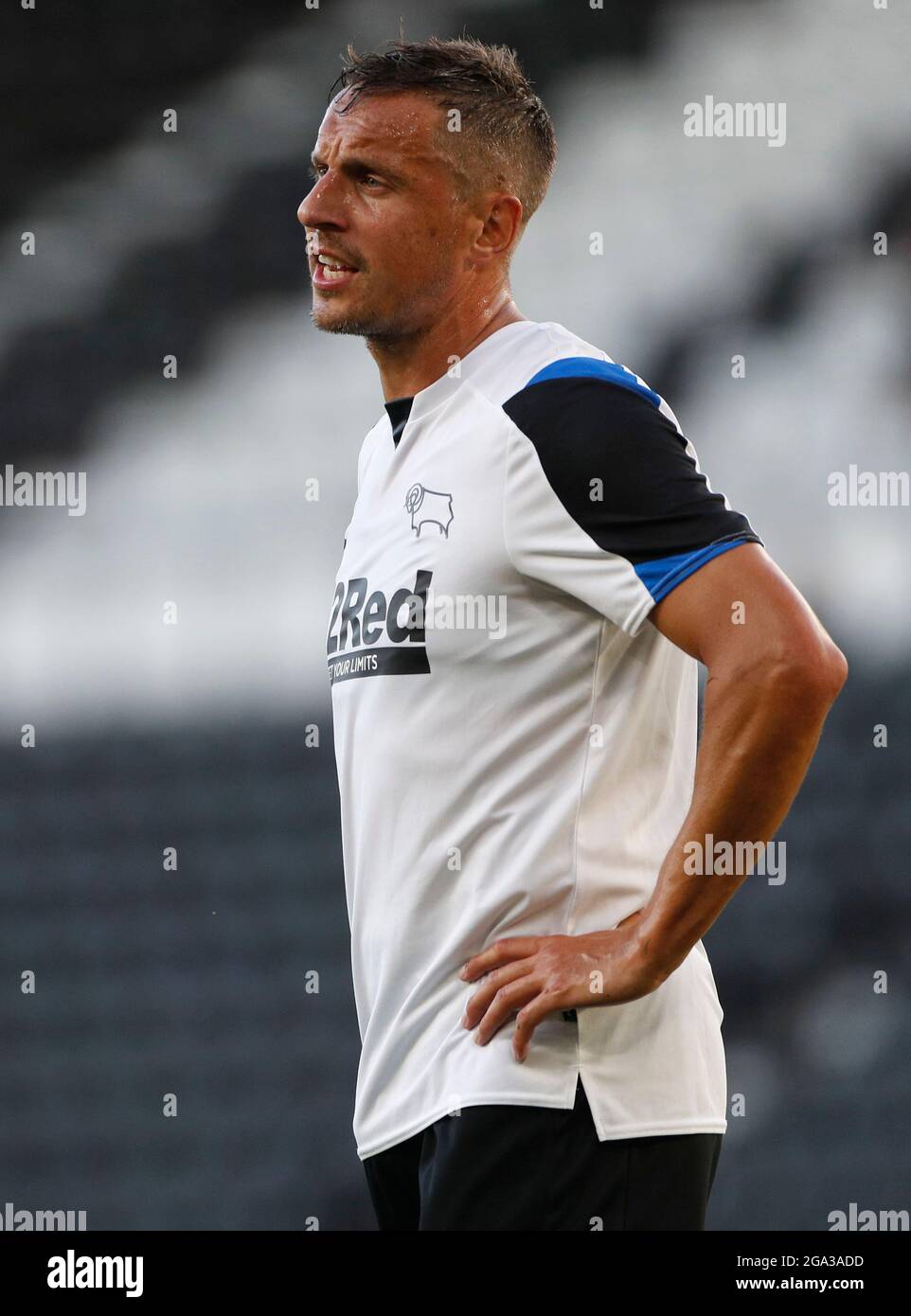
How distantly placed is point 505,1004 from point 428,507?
424 mm

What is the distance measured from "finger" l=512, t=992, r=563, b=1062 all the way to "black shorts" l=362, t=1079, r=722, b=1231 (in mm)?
46

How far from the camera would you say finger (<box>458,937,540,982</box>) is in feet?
3.87

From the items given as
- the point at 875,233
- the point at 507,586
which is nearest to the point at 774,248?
the point at 875,233

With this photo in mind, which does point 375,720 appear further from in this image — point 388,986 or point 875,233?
point 875,233

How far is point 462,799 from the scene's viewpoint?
1220 millimetres

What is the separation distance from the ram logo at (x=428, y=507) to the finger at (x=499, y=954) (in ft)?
1.12

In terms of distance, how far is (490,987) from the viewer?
1.18 metres

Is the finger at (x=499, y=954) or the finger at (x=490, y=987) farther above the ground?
the finger at (x=499, y=954)

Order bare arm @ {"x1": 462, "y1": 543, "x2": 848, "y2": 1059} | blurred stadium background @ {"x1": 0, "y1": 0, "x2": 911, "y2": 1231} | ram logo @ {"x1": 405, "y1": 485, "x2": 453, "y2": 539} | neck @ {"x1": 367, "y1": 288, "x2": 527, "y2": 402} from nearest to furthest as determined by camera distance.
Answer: bare arm @ {"x1": 462, "y1": 543, "x2": 848, "y2": 1059} → ram logo @ {"x1": 405, "y1": 485, "x2": 453, "y2": 539} → neck @ {"x1": 367, "y1": 288, "x2": 527, "y2": 402} → blurred stadium background @ {"x1": 0, "y1": 0, "x2": 911, "y2": 1231}

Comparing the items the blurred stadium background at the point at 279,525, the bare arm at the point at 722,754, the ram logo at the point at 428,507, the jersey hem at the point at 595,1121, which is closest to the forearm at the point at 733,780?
the bare arm at the point at 722,754

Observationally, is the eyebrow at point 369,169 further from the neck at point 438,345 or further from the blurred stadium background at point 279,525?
the blurred stadium background at point 279,525

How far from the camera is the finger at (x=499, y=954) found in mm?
1181

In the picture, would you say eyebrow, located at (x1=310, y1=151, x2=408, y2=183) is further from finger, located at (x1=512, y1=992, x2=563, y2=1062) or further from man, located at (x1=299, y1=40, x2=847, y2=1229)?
finger, located at (x1=512, y1=992, x2=563, y2=1062)

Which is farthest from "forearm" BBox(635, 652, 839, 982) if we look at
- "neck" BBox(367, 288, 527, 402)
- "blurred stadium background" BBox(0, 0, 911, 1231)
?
"blurred stadium background" BBox(0, 0, 911, 1231)
